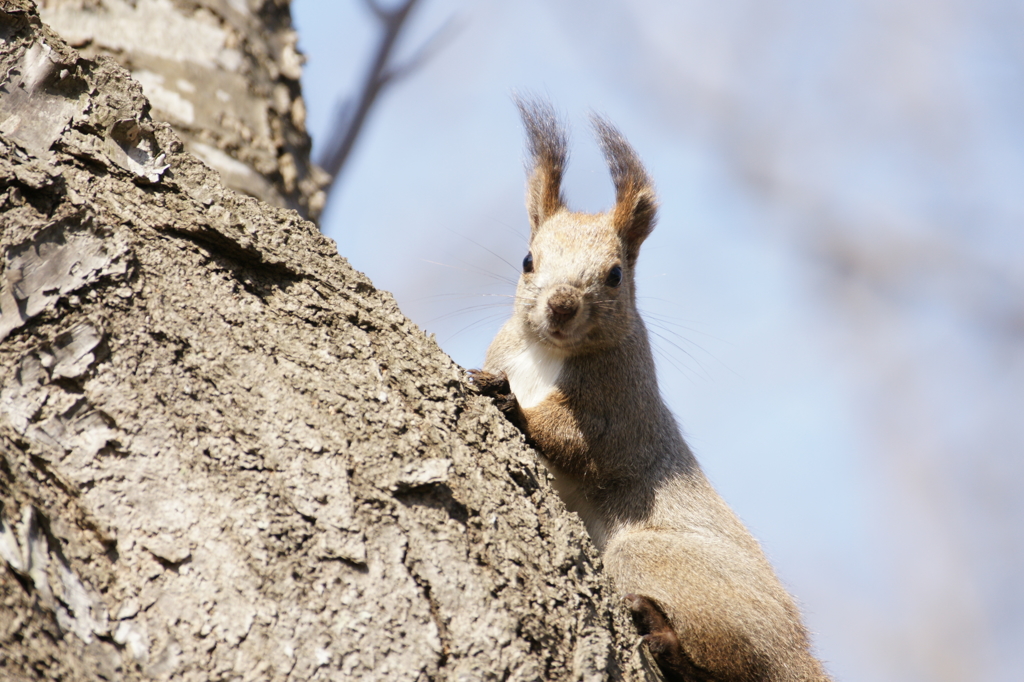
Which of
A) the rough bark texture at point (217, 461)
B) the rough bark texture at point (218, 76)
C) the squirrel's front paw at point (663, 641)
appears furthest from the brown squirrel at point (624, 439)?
the rough bark texture at point (218, 76)

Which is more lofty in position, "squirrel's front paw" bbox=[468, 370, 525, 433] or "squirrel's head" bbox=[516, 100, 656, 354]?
"squirrel's head" bbox=[516, 100, 656, 354]

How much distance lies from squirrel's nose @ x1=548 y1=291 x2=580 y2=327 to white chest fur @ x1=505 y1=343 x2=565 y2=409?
8.6 inches

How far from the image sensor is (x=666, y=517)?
330 cm

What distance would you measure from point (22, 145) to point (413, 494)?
1.19 meters

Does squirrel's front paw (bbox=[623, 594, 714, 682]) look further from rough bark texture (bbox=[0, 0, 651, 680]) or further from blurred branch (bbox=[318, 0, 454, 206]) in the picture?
blurred branch (bbox=[318, 0, 454, 206])

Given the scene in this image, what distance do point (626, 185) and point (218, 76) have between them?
1949 mm

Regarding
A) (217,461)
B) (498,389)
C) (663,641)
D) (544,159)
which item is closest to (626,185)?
(544,159)

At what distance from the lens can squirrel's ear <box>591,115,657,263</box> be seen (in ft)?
13.6

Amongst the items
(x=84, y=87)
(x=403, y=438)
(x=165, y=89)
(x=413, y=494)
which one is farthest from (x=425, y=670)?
(x=165, y=89)

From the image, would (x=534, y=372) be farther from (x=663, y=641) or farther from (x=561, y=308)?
(x=663, y=641)

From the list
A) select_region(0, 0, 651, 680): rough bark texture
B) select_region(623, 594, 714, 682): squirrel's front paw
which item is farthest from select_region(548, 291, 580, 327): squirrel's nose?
select_region(0, 0, 651, 680): rough bark texture

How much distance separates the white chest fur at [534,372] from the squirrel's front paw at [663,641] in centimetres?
106

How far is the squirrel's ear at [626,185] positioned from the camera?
4148 millimetres

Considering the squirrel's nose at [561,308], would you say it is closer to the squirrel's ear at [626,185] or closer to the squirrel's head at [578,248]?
the squirrel's head at [578,248]
